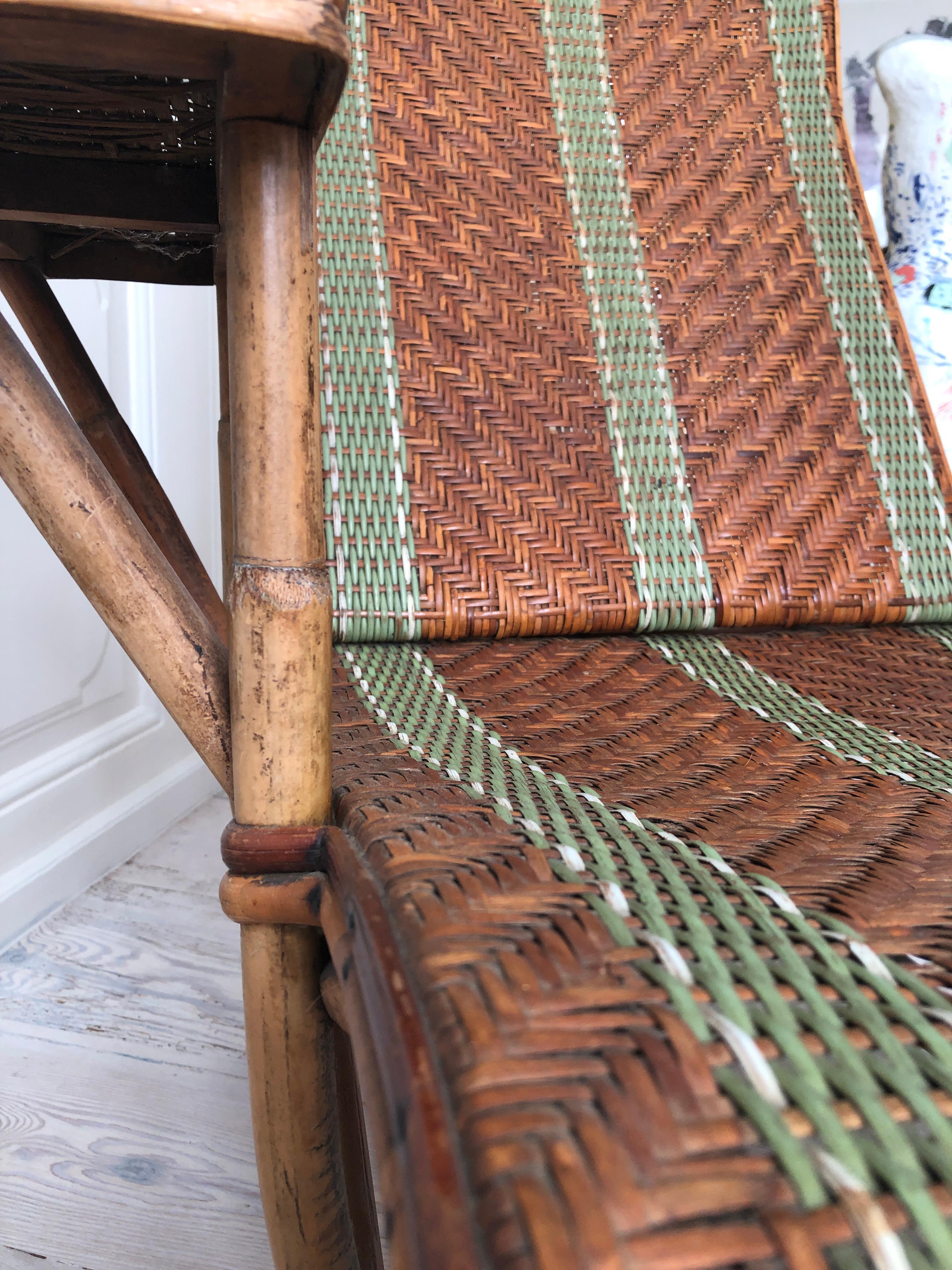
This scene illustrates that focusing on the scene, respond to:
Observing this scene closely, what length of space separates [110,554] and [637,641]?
0.46 meters

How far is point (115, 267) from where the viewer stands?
762mm

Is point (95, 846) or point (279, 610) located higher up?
point (279, 610)

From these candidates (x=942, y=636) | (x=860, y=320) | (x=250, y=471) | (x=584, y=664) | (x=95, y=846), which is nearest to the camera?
(x=250, y=471)

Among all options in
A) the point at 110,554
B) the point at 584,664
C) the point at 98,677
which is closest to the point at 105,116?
the point at 110,554

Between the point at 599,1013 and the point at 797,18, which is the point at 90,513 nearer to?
the point at 599,1013

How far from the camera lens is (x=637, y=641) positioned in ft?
2.52

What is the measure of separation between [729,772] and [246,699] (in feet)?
0.77

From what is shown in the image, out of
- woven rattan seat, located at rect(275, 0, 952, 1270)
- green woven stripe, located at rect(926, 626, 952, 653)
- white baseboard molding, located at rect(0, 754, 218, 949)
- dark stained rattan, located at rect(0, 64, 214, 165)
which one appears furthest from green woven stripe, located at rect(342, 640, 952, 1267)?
white baseboard molding, located at rect(0, 754, 218, 949)

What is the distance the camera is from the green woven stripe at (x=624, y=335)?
0.79 meters

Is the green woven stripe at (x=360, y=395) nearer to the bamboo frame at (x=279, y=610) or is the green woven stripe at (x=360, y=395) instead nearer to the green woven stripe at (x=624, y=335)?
the green woven stripe at (x=624, y=335)

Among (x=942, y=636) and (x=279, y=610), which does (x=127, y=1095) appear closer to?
(x=279, y=610)

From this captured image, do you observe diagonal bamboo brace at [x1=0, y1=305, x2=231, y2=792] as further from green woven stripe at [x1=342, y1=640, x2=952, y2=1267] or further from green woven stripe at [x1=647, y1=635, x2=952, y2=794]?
green woven stripe at [x1=647, y1=635, x2=952, y2=794]

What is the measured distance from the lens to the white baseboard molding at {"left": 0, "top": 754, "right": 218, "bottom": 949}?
3.57 feet

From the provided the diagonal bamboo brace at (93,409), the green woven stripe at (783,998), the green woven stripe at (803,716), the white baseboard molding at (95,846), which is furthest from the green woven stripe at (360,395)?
the white baseboard molding at (95,846)
